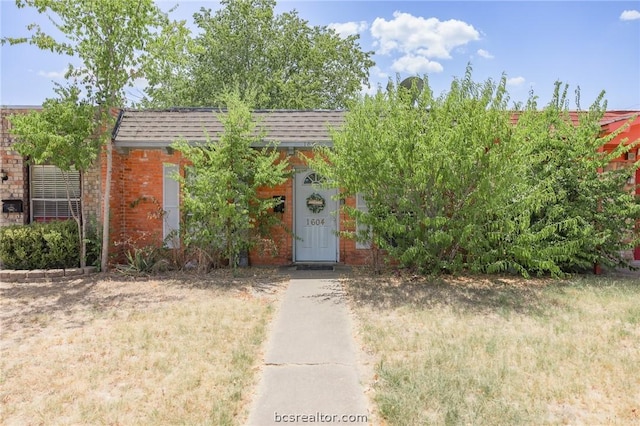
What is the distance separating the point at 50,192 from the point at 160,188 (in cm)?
250

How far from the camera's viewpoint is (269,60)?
26.6 meters

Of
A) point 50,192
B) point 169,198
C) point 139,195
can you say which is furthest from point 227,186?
point 50,192

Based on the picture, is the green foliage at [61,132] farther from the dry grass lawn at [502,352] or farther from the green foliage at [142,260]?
the dry grass lawn at [502,352]

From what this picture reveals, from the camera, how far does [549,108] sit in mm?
8250

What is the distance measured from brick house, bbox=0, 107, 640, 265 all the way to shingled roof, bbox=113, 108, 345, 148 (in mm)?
23

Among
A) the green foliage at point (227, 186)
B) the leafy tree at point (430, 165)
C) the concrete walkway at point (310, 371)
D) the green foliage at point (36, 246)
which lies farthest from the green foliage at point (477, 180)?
the green foliage at point (36, 246)

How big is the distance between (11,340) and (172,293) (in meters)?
2.59

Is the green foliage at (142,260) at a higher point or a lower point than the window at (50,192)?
lower

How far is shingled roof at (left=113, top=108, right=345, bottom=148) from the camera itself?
9570 millimetres

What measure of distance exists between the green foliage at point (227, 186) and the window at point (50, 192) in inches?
115

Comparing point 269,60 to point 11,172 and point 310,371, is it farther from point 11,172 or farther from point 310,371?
point 310,371

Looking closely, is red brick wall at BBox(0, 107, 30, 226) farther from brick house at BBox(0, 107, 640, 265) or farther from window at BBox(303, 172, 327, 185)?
window at BBox(303, 172, 327, 185)

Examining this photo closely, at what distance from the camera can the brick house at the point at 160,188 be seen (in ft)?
31.2

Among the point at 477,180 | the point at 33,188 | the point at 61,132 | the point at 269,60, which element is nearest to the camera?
the point at 477,180
